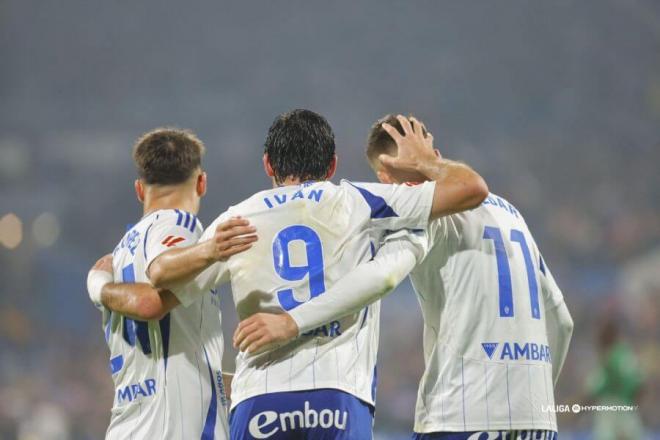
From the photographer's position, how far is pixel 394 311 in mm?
12695

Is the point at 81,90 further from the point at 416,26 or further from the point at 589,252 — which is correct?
the point at 589,252

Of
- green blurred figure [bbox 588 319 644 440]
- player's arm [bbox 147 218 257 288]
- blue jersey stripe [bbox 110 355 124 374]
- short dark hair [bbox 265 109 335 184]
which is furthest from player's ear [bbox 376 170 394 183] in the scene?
green blurred figure [bbox 588 319 644 440]

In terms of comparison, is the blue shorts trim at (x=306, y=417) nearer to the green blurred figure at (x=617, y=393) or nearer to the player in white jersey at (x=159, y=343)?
the player in white jersey at (x=159, y=343)

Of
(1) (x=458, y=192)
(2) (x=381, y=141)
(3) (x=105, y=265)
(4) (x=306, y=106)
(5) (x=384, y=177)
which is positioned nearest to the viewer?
(1) (x=458, y=192)

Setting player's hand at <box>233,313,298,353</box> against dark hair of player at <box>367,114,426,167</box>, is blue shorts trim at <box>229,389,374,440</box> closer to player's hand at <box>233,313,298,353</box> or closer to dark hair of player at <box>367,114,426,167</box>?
player's hand at <box>233,313,298,353</box>

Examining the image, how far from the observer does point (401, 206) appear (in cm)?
331

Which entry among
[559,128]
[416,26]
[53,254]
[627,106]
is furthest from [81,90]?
[627,106]

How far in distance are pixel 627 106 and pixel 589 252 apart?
258 cm

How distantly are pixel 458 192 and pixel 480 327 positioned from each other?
2.03ft

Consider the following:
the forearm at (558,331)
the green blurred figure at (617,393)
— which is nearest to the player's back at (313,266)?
the forearm at (558,331)

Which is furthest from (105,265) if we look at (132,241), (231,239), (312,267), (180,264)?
(312,267)

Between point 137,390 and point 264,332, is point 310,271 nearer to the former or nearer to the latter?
point 264,332

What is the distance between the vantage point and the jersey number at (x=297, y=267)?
3168 millimetres

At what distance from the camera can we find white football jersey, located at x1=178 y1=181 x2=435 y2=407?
314 centimetres
